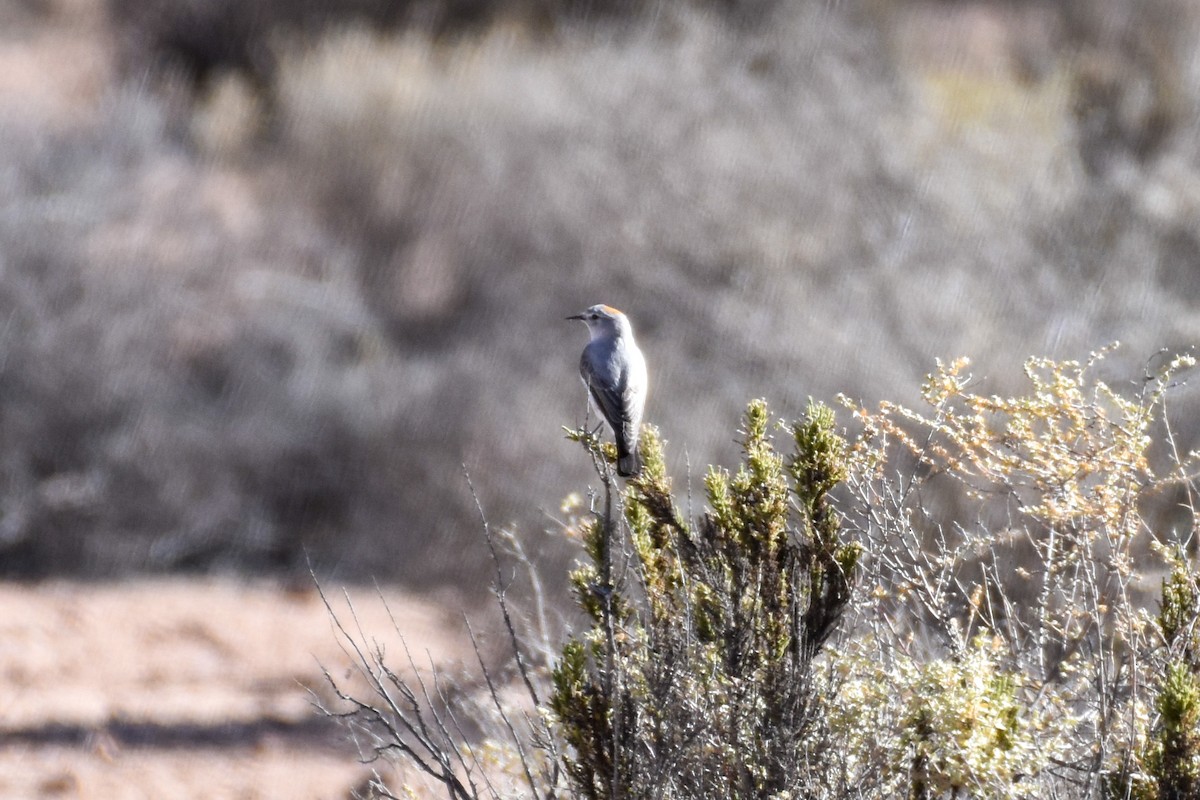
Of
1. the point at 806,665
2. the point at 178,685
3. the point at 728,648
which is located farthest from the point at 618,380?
the point at 178,685

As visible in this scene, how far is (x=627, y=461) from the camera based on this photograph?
3.44 m

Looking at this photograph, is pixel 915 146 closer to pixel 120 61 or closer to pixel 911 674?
pixel 911 674

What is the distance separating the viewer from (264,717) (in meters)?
7.83

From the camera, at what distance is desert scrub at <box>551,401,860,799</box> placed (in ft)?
8.96

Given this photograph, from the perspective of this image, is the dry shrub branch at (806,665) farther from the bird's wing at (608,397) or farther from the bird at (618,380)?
the bird's wing at (608,397)

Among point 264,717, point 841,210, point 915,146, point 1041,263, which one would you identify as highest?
point 915,146

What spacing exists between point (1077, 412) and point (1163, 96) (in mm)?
9684

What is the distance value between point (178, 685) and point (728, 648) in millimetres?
6282

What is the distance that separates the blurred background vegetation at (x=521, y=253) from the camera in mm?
8578

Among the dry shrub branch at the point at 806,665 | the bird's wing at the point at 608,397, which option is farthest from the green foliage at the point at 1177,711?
the bird's wing at the point at 608,397

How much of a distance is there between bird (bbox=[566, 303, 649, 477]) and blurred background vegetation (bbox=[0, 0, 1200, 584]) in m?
3.62

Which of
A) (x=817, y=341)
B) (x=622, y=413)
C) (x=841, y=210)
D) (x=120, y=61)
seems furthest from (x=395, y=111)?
(x=622, y=413)

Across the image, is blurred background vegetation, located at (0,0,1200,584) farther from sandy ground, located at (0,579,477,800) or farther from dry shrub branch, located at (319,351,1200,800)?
dry shrub branch, located at (319,351,1200,800)

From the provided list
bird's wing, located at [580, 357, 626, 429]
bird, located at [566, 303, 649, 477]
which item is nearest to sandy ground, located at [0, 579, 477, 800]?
bird, located at [566, 303, 649, 477]
